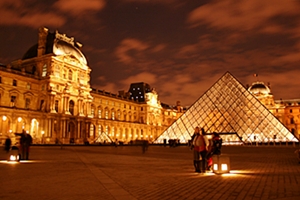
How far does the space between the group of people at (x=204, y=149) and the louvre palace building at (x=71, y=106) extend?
27453mm

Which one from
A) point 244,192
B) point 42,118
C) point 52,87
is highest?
point 52,87

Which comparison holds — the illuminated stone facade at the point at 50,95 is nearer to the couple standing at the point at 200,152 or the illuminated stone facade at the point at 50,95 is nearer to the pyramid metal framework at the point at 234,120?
the pyramid metal framework at the point at 234,120

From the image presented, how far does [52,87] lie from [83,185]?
39617 mm

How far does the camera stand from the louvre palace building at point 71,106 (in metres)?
36.5

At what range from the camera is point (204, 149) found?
8750 millimetres

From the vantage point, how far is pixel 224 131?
3644 centimetres

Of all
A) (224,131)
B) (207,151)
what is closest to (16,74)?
(224,131)

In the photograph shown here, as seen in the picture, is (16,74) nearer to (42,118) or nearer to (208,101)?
(42,118)

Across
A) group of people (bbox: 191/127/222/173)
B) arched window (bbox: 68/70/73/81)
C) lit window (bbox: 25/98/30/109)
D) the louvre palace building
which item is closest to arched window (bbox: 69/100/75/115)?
the louvre palace building

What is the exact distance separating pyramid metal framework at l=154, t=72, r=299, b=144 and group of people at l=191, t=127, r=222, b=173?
1070 inches

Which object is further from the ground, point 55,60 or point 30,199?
point 55,60

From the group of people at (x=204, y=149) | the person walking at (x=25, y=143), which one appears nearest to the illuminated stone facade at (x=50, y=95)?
the person walking at (x=25, y=143)

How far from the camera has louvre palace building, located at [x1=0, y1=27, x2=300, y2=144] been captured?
120 ft

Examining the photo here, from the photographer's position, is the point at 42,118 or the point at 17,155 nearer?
the point at 17,155
